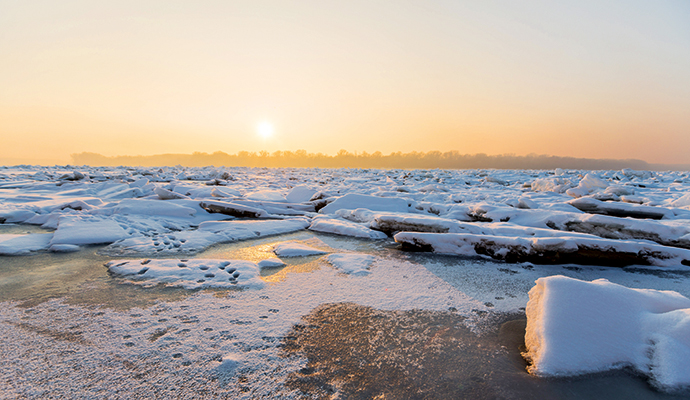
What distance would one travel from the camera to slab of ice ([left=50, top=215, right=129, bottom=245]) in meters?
3.11

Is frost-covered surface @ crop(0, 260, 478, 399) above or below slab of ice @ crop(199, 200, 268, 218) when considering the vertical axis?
below

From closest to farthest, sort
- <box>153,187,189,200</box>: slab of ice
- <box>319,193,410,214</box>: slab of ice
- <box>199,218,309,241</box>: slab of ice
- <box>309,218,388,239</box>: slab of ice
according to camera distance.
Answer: <box>199,218,309,241</box>: slab of ice, <box>309,218,388,239</box>: slab of ice, <box>319,193,410,214</box>: slab of ice, <box>153,187,189,200</box>: slab of ice

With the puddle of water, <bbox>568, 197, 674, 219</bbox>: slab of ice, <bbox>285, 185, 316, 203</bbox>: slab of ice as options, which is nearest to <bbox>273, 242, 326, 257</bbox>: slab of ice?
the puddle of water

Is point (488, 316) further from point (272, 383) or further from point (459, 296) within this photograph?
point (272, 383)

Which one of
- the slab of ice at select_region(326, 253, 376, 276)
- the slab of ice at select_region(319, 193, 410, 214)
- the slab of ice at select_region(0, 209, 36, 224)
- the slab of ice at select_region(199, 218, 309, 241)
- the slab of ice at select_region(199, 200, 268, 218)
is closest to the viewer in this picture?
the slab of ice at select_region(326, 253, 376, 276)

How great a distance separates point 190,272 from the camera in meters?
2.32

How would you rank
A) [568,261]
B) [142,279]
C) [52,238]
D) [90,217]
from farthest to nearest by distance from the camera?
[90,217] < [52,238] < [568,261] < [142,279]

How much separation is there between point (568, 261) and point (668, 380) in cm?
175

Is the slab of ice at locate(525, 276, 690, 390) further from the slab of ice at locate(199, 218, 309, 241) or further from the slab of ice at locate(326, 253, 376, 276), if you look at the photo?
the slab of ice at locate(199, 218, 309, 241)

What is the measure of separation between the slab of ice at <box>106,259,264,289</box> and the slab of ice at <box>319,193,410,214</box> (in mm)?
2867

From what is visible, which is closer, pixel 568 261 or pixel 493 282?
pixel 493 282

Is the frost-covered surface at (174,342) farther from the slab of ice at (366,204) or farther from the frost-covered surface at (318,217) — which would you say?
the slab of ice at (366,204)

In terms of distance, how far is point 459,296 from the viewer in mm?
2025

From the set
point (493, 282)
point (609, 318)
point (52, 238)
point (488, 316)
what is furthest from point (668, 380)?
point (52, 238)
